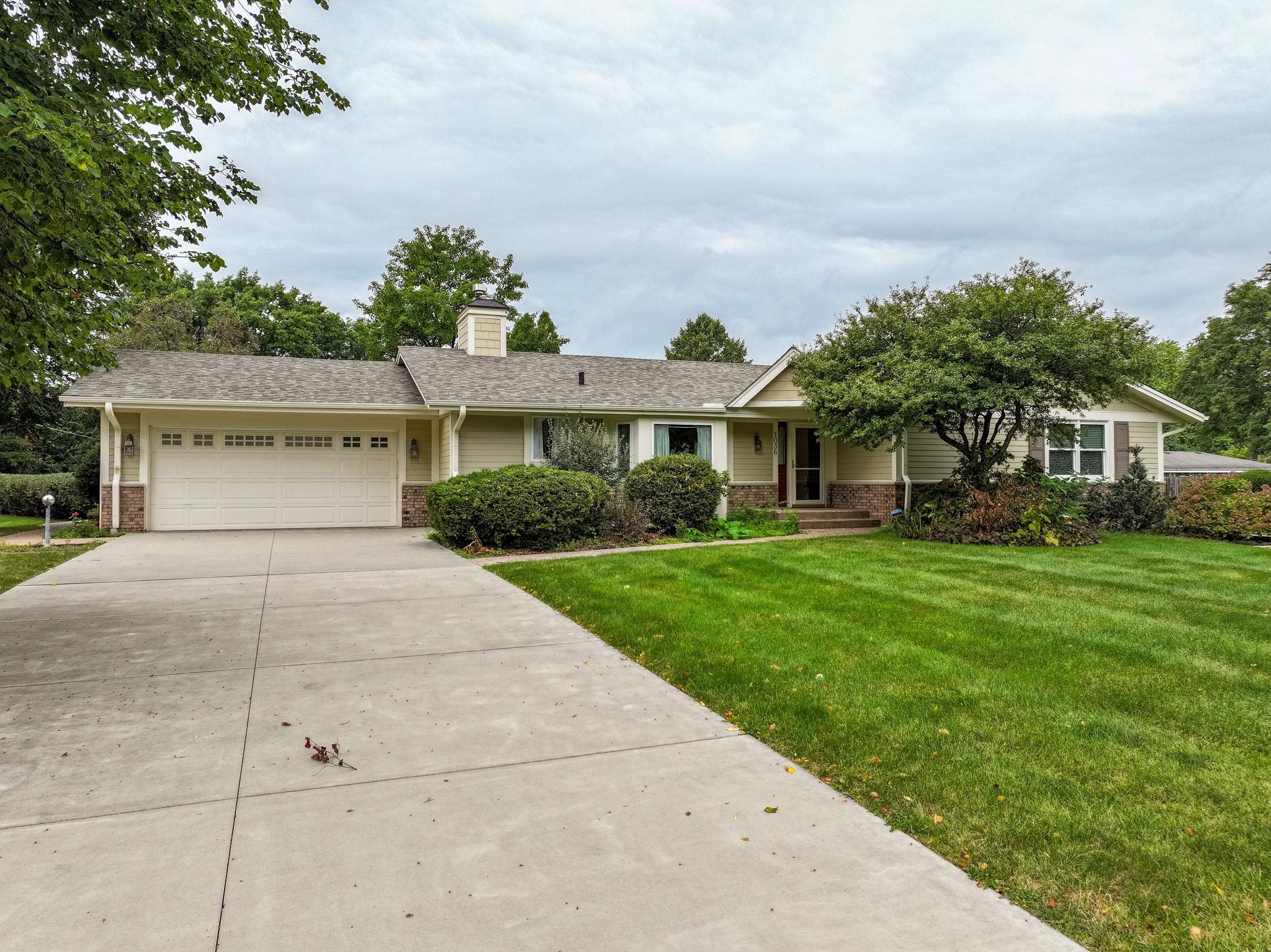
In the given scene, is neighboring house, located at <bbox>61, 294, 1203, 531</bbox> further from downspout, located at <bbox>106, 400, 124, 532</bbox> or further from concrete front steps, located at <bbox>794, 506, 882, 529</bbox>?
concrete front steps, located at <bbox>794, 506, 882, 529</bbox>

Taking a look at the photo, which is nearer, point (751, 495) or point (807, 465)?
point (751, 495)

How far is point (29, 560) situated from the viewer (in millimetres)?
10625

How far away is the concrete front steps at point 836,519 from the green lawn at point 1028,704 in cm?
533

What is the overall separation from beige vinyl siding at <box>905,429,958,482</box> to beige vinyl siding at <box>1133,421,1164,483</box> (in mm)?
4297

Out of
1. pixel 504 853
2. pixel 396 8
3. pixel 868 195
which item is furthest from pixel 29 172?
pixel 868 195

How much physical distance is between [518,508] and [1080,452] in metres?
12.6

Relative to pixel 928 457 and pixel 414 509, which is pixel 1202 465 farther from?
pixel 414 509

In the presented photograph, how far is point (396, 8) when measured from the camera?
9.93 m

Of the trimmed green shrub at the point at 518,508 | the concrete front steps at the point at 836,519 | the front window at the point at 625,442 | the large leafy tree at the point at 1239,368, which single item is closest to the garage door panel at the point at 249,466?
the trimmed green shrub at the point at 518,508

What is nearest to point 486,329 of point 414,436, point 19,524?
point 414,436

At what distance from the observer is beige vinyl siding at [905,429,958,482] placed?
52.6 ft

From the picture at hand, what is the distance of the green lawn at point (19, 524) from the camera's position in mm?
15695

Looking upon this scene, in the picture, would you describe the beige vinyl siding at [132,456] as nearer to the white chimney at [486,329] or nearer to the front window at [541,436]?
the white chimney at [486,329]

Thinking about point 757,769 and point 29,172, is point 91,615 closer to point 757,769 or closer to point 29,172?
point 29,172
